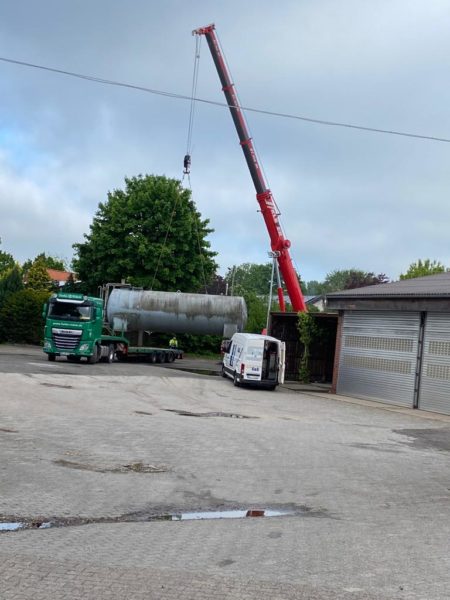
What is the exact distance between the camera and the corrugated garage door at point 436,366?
22.3m

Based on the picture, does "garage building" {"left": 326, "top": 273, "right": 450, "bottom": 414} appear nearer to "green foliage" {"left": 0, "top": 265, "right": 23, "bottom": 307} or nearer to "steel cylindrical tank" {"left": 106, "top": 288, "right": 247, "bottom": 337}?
"steel cylindrical tank" {"left": 106, "top": 288, "right": 247, "bottom": 337}

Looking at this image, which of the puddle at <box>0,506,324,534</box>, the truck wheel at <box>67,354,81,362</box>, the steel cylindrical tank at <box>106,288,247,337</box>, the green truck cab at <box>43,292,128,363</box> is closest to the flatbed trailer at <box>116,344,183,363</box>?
the steel cylindrical tank at <box>106,288,247,337</box>

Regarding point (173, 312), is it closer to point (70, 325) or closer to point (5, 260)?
point (70, 325)

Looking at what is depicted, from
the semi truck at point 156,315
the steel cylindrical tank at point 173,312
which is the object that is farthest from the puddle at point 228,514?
the steel cylindrical tank at point 173,312

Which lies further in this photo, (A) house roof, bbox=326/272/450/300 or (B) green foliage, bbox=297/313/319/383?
(B) green foliage, bbox=297/313/319/383

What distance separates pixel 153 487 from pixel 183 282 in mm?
41052

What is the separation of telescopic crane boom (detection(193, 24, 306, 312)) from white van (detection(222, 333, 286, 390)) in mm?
6979

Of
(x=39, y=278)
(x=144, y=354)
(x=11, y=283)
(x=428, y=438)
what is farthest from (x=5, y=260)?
(x=428, y=438)

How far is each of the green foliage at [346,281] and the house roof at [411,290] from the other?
133ft

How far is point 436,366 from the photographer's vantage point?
22797 millimetres

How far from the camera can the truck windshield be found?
30.1m

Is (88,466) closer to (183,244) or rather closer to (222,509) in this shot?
(222,509)

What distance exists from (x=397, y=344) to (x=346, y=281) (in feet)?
222

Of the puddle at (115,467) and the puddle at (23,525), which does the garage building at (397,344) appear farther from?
the puddle at (23,525)
